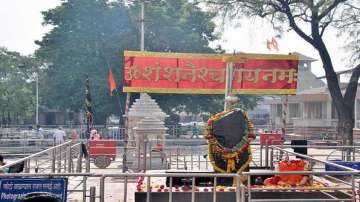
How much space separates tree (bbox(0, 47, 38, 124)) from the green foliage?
18.9 ft

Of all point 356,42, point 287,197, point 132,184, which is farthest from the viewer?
point 356,42

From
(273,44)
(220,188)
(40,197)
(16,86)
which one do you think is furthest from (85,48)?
(40,197)

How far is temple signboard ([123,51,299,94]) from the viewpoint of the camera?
1762 cm

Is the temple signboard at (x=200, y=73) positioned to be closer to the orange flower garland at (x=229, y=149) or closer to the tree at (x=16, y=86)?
the orange flower garland at (x=229, y=149)

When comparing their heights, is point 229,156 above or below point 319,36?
below

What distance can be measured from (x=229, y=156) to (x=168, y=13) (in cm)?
3324

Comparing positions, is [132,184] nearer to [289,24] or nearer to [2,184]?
[2,184]

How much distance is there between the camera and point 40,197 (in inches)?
306

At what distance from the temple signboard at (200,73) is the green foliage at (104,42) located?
923 inches

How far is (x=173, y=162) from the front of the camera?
2098 centimetres

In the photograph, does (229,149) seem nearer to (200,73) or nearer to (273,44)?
(200,73)

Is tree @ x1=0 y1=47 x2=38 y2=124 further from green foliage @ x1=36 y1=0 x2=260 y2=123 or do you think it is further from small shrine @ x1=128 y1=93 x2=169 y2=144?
small shrine @ x1=128 y1=93 x2=169 y2=144

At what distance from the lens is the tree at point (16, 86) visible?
49.0 metres

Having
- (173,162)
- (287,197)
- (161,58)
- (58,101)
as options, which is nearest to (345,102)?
(173,162)
